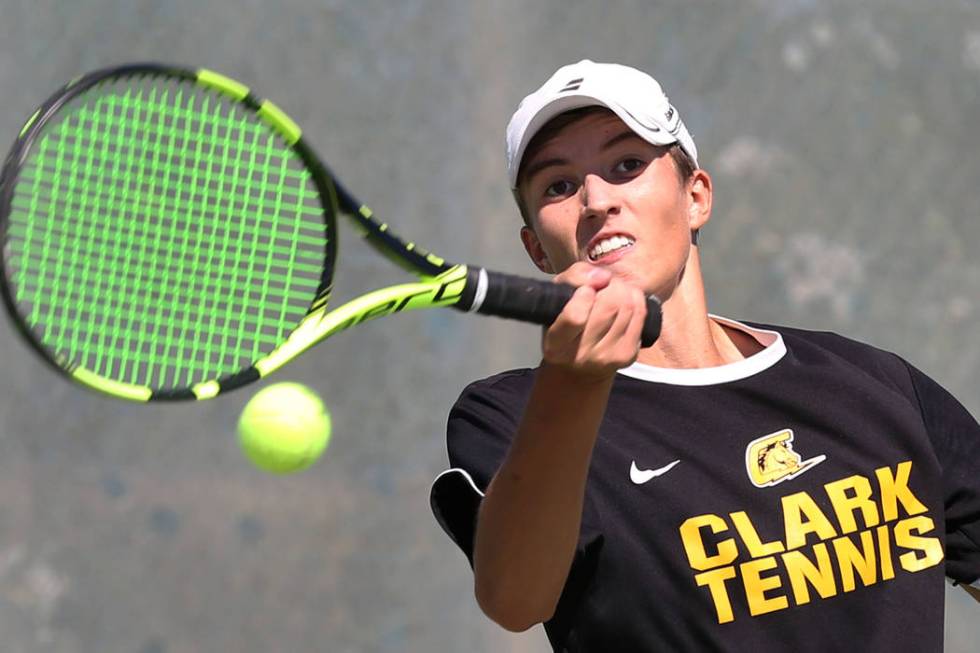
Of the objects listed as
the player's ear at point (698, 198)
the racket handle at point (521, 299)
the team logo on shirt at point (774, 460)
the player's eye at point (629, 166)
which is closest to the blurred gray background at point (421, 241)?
the player's ear at point (698, 198)

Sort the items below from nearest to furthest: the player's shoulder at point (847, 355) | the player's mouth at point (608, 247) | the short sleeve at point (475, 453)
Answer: the short sleeve at point (475, 453)
the player's mouth at point (608, 247)
the player's shoulder at point (847, 355)

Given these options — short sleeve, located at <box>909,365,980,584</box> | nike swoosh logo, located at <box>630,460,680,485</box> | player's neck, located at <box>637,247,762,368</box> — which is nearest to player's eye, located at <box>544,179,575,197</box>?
player's neck, located at <box>637,247,762,368</box>

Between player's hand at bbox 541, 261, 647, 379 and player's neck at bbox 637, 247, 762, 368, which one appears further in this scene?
player's neck at bbox 637, 247, 762, 368

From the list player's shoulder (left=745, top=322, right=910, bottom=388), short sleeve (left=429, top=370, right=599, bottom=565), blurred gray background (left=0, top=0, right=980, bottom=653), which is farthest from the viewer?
blurred gray background (left=0, top=0, right=980, bottom=653)

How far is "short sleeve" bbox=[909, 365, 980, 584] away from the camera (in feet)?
5.48

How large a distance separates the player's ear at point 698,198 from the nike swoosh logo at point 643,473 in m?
0.32

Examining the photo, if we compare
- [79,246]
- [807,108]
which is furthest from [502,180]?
[79,246]

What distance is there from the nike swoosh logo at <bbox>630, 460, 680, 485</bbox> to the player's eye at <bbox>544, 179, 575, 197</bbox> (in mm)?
290

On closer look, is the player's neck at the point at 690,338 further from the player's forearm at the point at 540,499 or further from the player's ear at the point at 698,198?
the player's forearm at the point at 540,499

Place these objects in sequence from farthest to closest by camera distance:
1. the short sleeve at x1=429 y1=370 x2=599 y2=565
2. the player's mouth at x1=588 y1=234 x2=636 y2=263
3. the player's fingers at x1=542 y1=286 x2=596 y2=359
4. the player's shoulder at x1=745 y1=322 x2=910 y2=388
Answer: the player's shoulder at x1=745 y1=322 x2=910 y2=388 → the player's mouth at x1=588 y1=234 x2=636 y2=263 → the short sleeve at x1=429 y1=370 x2=599 y2=565 → the player's fingers at x1=542 y1=286 x2=596 y2=359

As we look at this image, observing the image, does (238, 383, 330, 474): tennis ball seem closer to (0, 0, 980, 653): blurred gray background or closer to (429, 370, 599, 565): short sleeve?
(429, 370, 599, 565): short sleeve

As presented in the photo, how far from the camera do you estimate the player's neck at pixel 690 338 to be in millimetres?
1676

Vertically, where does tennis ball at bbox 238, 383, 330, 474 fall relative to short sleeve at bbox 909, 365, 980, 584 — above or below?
below

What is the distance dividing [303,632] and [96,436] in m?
0.56
